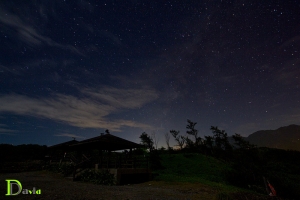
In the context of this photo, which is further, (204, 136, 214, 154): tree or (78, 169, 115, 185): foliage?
(204, 136, 214, 154): tree

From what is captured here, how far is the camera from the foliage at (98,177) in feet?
44.3

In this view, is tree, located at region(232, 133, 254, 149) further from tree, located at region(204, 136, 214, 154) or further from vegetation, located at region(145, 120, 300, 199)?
tree, located at region(204, 136, 214, 154)

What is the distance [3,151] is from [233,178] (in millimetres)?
39114

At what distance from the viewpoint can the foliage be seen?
13.5 metres

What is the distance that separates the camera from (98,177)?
1402 cm

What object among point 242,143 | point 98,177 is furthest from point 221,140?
point 98,177

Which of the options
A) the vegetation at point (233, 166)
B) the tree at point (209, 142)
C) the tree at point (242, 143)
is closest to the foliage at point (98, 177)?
the vegetation at point (233, 166)

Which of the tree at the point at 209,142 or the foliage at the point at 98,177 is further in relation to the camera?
the tree at the point at 209,142

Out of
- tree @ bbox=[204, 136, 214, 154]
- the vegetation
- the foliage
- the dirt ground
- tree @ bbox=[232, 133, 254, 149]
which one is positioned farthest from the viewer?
tree @ bbox=[204, 136, 214, 154]

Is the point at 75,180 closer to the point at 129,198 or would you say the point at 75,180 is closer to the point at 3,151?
the point at 129,198

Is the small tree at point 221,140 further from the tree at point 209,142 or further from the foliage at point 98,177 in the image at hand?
the foliage at point 98,177

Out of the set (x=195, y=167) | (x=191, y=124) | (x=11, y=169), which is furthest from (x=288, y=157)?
(x=11, y=169)

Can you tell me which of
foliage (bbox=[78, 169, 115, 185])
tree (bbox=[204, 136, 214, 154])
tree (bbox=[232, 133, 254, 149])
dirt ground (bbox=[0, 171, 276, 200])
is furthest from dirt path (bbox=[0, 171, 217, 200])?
tree (bbox=[204, 136, 214, 154])

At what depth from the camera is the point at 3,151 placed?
2994cm
